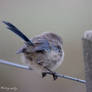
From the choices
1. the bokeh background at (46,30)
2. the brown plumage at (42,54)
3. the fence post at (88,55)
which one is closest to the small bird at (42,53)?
the brown plumage at (42,54)

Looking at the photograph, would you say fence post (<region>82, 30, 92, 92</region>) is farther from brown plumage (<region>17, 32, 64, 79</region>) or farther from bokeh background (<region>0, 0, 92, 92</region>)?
bokeh background (<region>0, 0, 92, 92</region>)

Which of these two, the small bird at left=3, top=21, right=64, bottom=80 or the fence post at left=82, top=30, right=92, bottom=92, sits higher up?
the fence post at left=82, top=30, right=92, bottom=92

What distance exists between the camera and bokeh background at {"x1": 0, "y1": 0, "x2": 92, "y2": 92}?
172 inches

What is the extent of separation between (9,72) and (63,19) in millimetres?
1107

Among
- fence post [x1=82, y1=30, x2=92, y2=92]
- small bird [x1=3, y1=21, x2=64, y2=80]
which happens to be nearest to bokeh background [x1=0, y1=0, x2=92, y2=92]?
small bird [x1=3, y1=21, x2=64, y2=80]

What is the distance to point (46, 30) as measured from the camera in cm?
502

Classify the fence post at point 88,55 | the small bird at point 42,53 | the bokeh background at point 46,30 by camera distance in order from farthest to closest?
the bokeh background at point 46,30
the small bird at point 42,53
the fence post at point 88,55

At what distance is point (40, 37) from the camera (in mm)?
3031

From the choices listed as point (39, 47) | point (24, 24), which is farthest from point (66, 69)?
point (39, 47)

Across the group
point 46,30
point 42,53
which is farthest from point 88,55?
point 46,30

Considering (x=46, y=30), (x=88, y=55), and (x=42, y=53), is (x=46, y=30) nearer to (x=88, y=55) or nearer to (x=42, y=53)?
(x=42, y=53)

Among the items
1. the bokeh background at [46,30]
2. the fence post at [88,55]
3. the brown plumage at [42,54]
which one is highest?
the fence post at [88,55]

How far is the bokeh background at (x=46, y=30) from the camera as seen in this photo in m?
4.37

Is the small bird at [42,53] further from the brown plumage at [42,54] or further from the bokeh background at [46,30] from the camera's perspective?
the bokeh background at [46,30]
